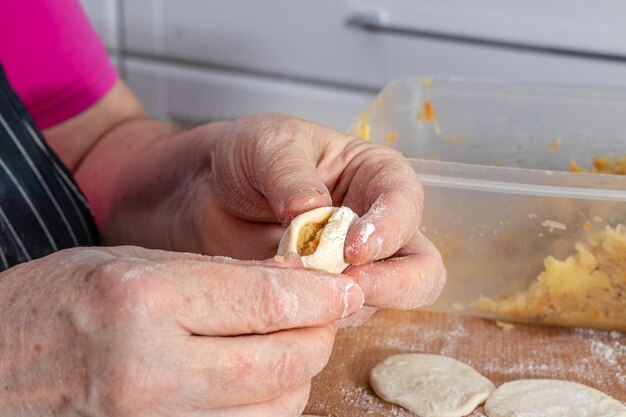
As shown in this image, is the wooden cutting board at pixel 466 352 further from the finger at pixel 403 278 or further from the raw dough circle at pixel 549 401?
the finger at pixel 403 278

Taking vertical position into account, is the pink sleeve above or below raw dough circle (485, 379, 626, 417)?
above

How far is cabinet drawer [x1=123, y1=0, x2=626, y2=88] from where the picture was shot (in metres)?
1.87

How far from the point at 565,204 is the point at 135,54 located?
1.59m

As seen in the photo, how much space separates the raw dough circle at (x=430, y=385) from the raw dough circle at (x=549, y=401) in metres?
0.02

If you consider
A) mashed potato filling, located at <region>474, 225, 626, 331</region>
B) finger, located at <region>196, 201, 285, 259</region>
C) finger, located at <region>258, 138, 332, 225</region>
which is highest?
finger, located at <region>258, 138, 332, 225</region>

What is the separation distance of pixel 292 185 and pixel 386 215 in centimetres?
11

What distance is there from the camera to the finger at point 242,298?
0.74 m

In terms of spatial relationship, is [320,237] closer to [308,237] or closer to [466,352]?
[308,237]

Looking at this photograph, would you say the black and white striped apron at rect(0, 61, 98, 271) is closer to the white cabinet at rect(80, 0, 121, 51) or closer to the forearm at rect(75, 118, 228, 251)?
the forearm at rect(75, 118, 228, 251)

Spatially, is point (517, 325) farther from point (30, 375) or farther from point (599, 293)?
point (30, 375)

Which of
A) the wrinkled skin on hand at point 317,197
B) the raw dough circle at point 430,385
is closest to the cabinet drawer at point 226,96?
the wrinkled skin on hand at point 317,197

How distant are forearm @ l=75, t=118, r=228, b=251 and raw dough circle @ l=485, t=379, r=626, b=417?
496 mm

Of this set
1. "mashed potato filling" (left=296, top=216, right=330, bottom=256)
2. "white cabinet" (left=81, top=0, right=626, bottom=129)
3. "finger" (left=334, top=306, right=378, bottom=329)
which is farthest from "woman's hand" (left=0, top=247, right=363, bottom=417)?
"white cabinet" (left=81, top=0, right=626, bottom=129)

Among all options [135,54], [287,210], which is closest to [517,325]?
[287,210]
